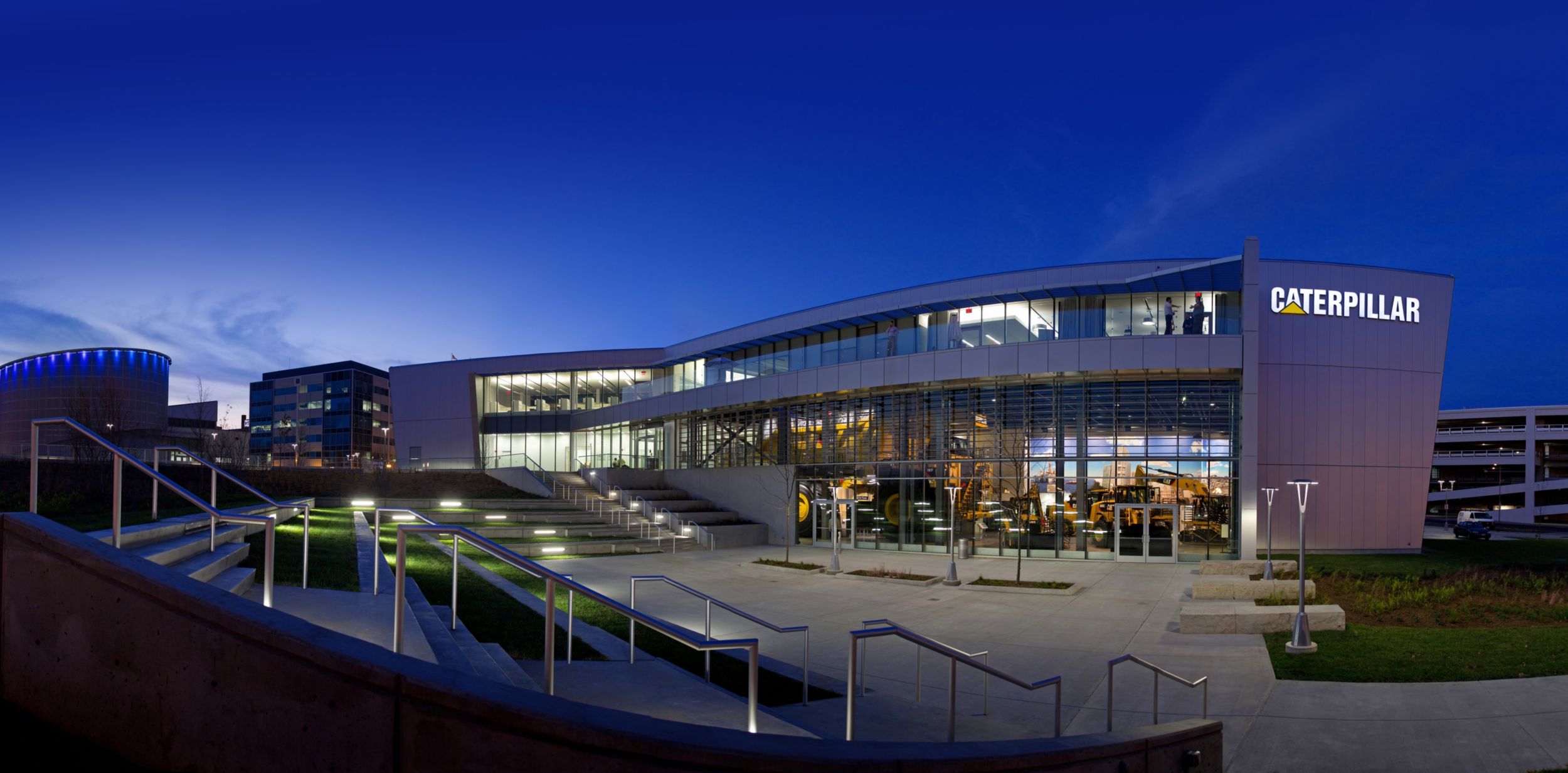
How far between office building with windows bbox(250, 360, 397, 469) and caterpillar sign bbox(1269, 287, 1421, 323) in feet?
425

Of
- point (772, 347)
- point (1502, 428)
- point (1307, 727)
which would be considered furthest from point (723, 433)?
point (1502, 428)

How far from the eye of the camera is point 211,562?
7773 mm

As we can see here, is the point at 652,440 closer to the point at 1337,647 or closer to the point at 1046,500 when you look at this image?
the point at 1046,500

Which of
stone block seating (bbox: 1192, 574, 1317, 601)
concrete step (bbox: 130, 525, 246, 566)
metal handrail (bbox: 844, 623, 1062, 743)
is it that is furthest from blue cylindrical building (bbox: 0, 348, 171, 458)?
metal handrail (bbox: 844, 623, 1062, 743)

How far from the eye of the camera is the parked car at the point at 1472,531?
4881cm

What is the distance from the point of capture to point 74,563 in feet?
15.7

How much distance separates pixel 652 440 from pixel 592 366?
28.9 feet

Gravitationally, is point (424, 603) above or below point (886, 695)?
above

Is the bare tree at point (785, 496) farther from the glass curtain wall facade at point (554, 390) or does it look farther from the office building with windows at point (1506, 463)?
the office building with windows at point (1506, 463)

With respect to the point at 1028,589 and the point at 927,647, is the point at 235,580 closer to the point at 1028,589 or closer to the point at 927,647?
the point at 927,647

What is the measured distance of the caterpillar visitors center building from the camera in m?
28.9

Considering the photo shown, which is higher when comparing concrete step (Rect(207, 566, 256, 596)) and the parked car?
concrete step (Rect(207, 566, 256, 596))

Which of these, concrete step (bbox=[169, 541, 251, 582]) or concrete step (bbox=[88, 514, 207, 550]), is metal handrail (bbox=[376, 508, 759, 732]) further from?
concrete step (bbox=[88, 514, 207, 550])

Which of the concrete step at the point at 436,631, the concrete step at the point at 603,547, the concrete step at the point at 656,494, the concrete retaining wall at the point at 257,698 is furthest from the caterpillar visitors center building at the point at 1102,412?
the concrete retaining wall at the point at 257,698
